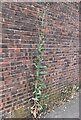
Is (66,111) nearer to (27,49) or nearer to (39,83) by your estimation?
(39,83)

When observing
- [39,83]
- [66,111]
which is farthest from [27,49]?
[66,111]

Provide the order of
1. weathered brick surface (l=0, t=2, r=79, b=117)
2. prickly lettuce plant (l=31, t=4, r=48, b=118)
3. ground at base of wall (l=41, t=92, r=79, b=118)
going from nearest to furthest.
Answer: weathered brick surface (l=0, t=2, r=79, b=117) → prickly lettuce plant (l=31, t=4, r=48, b=118) → ground at base of wall (l=41, t=92, r=79, b=118)

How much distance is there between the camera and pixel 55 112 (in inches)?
199

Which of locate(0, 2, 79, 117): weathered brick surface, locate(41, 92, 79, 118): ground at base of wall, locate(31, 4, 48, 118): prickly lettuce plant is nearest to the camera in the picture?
locate(0, 2, 79, 117): weathered brick surface

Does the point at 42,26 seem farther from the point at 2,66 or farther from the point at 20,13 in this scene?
the point at 2,66

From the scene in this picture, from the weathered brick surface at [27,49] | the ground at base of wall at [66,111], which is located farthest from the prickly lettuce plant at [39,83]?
the ground at base of wall at [66,111]

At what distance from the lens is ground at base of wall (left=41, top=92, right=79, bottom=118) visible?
491cm

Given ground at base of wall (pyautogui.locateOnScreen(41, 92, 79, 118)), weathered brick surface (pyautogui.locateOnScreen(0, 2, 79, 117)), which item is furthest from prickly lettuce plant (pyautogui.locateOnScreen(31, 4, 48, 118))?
ground at base of wall (pyautogui.locateOnScreen(41, 92, 79, 118))

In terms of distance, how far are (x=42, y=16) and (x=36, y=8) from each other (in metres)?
0.26

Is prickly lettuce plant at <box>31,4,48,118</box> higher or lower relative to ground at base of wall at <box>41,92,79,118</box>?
higher

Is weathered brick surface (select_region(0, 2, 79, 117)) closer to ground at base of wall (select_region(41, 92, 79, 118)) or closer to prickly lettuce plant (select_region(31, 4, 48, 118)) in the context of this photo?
prickly lettuce plant (select_region(31, 4, 48, 118))

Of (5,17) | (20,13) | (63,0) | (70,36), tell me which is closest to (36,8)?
(20,13)

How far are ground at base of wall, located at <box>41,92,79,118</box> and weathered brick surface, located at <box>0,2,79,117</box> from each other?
1.24ft

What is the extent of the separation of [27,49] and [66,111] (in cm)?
159
